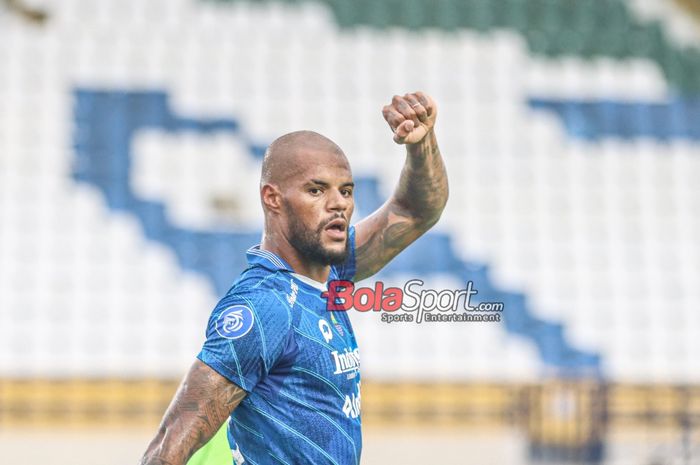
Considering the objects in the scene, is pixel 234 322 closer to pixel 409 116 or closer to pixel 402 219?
pixel 409 116

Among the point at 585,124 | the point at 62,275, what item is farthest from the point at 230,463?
the point at 585,124

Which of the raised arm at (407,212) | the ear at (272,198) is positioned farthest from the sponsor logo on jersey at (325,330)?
the raised arm at (407,212)

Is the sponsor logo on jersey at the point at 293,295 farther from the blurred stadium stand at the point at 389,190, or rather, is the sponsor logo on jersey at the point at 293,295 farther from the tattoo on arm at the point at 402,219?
the blurred stadium stand at the point at 389,190

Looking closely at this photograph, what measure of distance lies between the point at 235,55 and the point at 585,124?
4679 mm

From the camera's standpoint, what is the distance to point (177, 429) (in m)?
2.92

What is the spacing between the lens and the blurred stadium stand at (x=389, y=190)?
11453 millimetres

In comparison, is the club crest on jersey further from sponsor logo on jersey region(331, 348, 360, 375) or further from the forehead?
the forehead

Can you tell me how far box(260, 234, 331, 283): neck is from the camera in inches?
129

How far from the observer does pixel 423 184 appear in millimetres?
3811

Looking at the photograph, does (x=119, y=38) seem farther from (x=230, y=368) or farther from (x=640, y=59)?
(x=230, y=368)

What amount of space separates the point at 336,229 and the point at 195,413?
0.71 m

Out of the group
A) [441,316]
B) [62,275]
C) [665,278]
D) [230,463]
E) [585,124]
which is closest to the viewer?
[230,463]

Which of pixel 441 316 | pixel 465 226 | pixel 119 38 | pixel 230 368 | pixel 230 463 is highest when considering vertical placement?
pixel 119 38

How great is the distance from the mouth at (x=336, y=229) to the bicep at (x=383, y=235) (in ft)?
2.16
